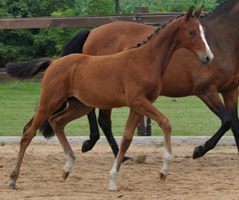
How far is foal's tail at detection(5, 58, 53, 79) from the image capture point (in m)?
6.07

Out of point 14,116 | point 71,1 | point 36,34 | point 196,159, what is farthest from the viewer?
point 71,1

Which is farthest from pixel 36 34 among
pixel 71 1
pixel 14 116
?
pixel 14 116

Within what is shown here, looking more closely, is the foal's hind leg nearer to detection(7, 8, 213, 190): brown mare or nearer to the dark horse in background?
detection(7, 8, 213, 190): brown mare

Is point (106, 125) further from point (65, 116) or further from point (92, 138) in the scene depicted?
point (65, 116)

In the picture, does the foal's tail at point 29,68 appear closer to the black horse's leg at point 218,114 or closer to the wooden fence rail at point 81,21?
the black horse's leg at point 218,114

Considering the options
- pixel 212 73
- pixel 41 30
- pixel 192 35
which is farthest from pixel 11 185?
pixel 41 30

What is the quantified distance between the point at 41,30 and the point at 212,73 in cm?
902

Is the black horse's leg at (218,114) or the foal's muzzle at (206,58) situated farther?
the black horse's leg at (218,114)

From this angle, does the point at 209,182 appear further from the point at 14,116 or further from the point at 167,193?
the point at 14,116

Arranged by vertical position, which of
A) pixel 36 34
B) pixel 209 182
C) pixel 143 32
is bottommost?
pixel 36 34

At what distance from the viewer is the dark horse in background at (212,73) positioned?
6715mm

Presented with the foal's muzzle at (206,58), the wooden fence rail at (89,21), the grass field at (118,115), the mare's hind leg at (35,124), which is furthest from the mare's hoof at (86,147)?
the foal's muzzle at (206,58)

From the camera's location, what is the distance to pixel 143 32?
7.37 meters

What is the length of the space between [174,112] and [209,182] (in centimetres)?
570
